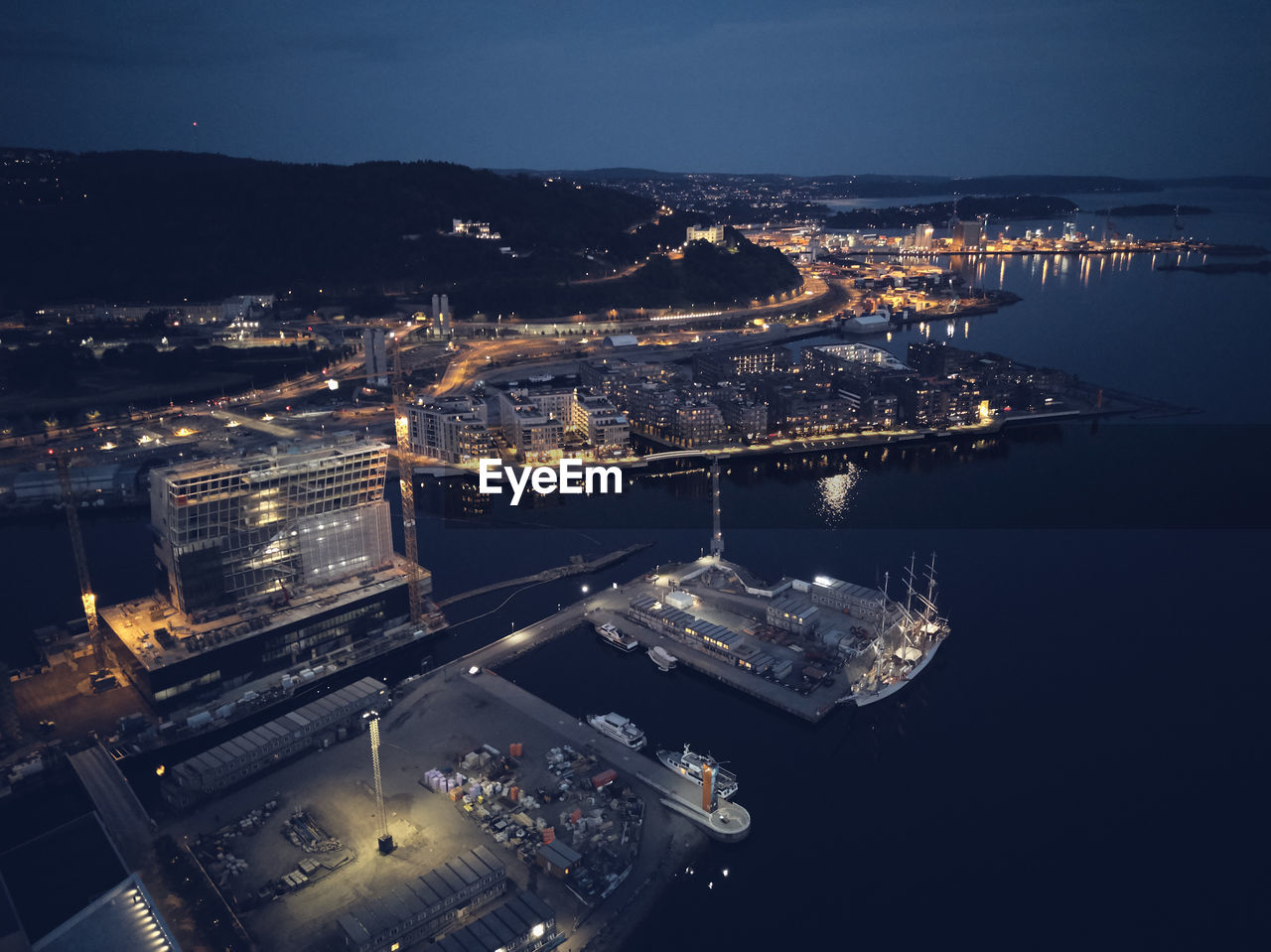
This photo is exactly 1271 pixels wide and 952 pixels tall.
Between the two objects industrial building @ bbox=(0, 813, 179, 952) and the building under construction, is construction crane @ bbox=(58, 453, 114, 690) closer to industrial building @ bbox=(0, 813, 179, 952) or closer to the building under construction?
the building under construction

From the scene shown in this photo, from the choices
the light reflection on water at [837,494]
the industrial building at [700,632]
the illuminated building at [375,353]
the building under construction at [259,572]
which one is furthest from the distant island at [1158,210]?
the building under construction at [259,572]

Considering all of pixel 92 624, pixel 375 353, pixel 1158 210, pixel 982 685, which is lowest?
pixel 982 685

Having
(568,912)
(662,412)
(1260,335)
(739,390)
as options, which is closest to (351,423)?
(662,412)

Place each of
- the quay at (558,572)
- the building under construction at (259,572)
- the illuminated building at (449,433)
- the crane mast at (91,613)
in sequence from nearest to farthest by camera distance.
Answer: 1. the building under construction at (259,572)
2. the crane mast at (91,613)
3. the quay at (558,572)
4. the illuminated building at (449,433)

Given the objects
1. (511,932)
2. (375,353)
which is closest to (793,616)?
(511,932)

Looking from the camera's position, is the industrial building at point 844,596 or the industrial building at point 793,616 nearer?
the industrial building at point 793,616

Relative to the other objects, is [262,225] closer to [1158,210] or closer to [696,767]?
[696,767]

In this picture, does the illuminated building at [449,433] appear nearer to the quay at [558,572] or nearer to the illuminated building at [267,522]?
the quay at [558,572]
